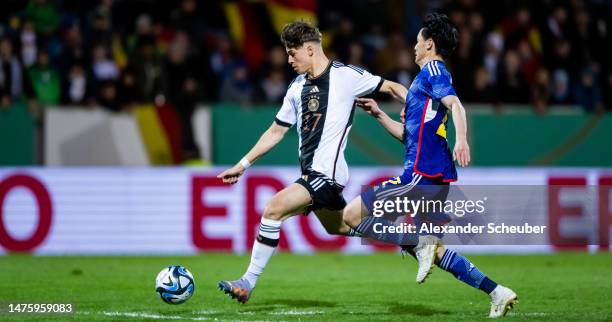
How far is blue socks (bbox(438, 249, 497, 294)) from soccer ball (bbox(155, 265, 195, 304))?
199 centimetres

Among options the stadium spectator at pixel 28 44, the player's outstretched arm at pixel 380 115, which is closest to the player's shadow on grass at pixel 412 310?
the player's outstretched arm at pixel 380 115

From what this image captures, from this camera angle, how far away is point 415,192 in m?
7.70

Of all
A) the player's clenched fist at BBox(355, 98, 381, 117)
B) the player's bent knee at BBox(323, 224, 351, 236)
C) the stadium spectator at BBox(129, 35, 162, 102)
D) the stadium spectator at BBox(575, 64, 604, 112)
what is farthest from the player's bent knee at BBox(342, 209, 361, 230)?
the stadium spectator at BBox(575, 64, 604, 112)

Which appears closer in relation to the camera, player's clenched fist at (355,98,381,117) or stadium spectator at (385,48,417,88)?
player's clenched fist at (355,98,381,117)

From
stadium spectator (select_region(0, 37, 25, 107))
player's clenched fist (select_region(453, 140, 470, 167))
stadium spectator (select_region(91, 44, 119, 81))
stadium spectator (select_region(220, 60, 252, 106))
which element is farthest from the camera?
stadium spectator (select_region(220, 60, 252, 106))

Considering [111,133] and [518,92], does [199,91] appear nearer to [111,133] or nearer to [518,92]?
[111,133]

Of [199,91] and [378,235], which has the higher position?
[199,91]

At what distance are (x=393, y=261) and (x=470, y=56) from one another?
493cm

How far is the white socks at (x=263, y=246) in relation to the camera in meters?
7.87

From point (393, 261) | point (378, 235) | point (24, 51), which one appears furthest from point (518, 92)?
point (378, 235)

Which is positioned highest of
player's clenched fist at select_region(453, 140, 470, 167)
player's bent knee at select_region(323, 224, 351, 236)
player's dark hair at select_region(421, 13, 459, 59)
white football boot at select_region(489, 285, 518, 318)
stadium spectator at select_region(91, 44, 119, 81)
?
stadium spectator at select_region(91, 44, 119, 81)

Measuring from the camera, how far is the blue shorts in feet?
25.1

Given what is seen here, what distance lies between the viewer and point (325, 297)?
9156 millimetres

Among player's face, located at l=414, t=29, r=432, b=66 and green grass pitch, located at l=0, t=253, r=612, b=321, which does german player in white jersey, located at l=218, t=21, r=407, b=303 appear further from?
green grass pitch, located at l=0, t=253, r=612, b=321
